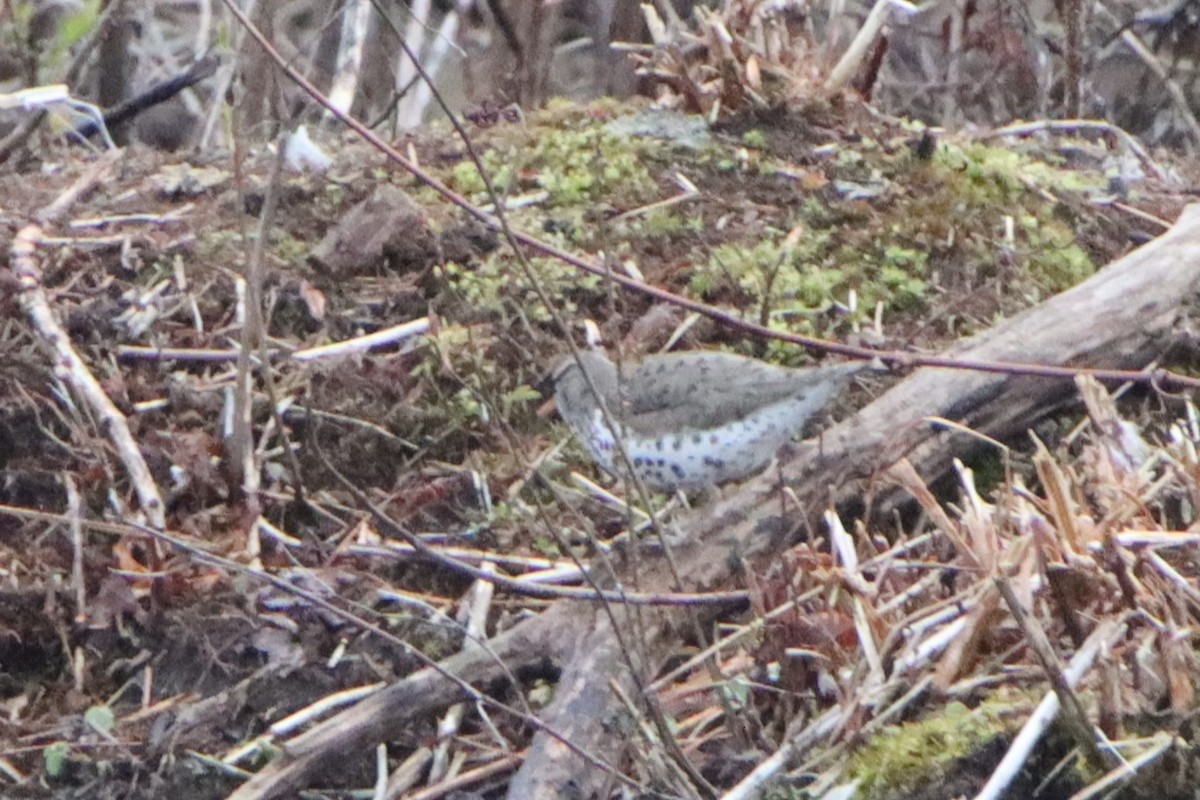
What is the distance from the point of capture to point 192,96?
929cm

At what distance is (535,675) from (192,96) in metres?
6.59

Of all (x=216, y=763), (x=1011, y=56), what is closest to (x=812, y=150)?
(x=1011, y=56)

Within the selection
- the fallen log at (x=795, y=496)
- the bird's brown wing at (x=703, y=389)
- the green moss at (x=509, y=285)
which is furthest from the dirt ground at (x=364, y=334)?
the bird's brown wing at (x=703, y=389)

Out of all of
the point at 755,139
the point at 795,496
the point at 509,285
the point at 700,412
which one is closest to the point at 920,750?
the point at 795,496

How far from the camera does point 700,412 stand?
4.54 m

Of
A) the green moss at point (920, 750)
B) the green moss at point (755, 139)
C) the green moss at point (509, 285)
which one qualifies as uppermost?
the green moss at point (755, 139)

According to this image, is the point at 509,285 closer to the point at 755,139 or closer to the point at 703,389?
the point at 703,389

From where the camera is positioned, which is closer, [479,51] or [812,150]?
[812,150]

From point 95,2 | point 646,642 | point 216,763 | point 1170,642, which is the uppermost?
point 95,2

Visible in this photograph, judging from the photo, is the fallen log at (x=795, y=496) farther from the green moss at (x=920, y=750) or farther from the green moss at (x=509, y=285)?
the green moss at (x=509, y=285)

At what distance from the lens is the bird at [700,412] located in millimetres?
4398

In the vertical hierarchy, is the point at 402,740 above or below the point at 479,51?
below

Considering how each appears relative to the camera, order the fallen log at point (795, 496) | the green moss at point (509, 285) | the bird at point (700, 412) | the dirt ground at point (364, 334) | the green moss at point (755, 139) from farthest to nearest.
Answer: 1. the green moss at point (755, 139)
2. the green moss at point (509, 285)
3. the bird at point (700, 412)
4. the dirt ground at point (364, 334)
5. the fallen log at point (795, 496)

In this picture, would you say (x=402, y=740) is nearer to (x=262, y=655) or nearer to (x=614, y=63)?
(x=262, y=655)
